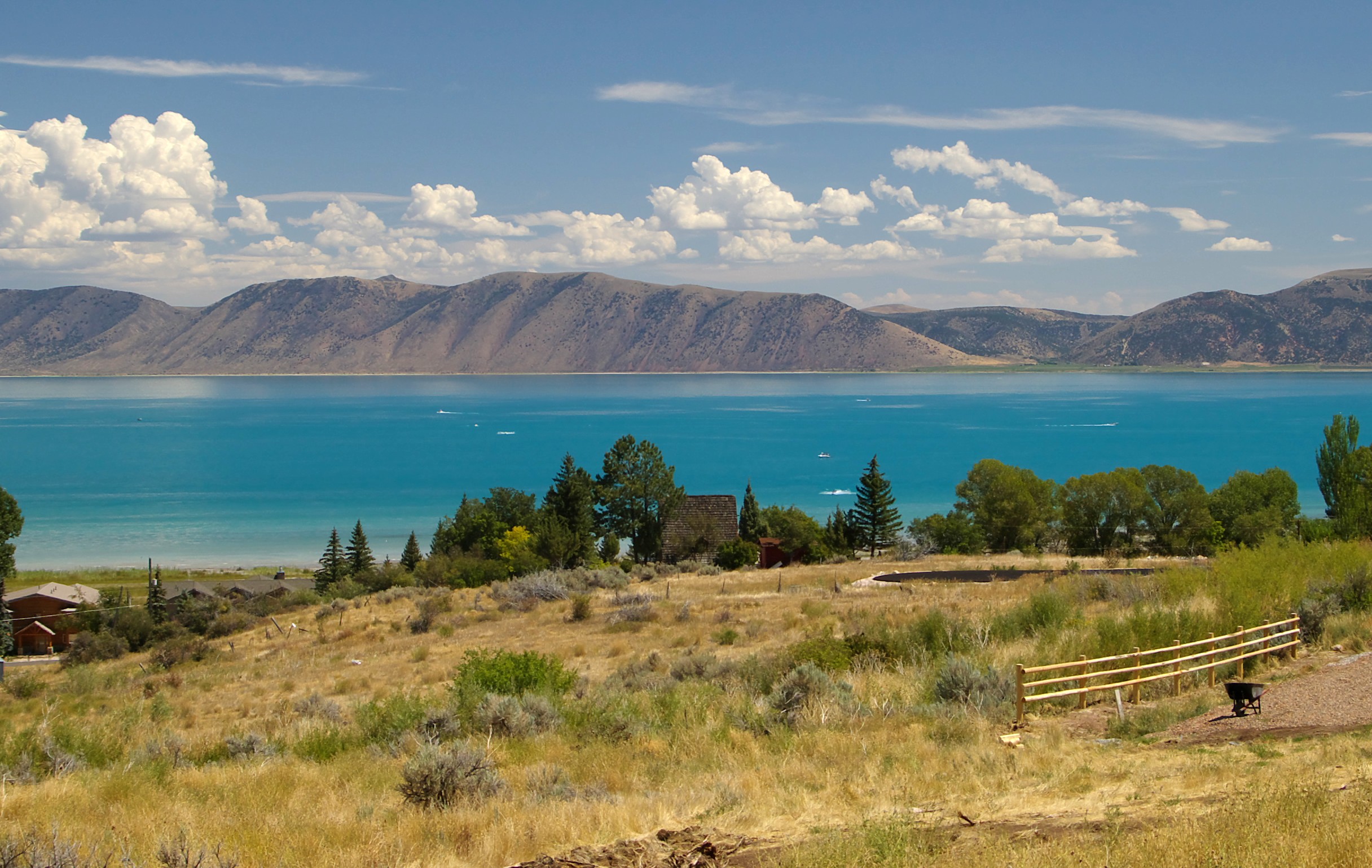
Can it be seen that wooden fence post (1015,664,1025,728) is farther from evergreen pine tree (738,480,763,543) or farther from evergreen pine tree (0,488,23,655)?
evergreen pine tree (0,488,23,655)

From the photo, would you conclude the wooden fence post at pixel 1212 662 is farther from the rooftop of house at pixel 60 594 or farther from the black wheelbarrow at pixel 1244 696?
the rooftop of house at pixel 60 594

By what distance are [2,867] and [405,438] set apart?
480ft

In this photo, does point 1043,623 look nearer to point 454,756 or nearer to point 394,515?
point 454,756

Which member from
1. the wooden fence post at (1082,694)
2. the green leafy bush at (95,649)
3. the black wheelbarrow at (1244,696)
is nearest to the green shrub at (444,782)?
the wooden fence post at (1082,694)

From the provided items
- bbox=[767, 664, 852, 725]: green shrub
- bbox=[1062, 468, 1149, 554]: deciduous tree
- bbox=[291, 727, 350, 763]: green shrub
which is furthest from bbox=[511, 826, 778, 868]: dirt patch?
bbox=[1062, 468, 1149, 554]: deciduous tree

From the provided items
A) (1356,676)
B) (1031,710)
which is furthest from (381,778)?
(1356,676)

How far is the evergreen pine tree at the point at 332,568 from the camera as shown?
158ft

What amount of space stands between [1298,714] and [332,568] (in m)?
46.8

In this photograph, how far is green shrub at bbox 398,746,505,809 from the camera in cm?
811

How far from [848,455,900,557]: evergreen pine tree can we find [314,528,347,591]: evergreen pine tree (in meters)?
29.7

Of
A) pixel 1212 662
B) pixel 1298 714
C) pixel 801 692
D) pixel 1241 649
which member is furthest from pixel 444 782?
pixel 1241 649

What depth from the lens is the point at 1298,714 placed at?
11172mm

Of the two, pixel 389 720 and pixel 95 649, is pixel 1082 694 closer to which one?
pixel 389 720

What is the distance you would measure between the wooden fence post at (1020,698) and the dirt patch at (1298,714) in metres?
1.55
